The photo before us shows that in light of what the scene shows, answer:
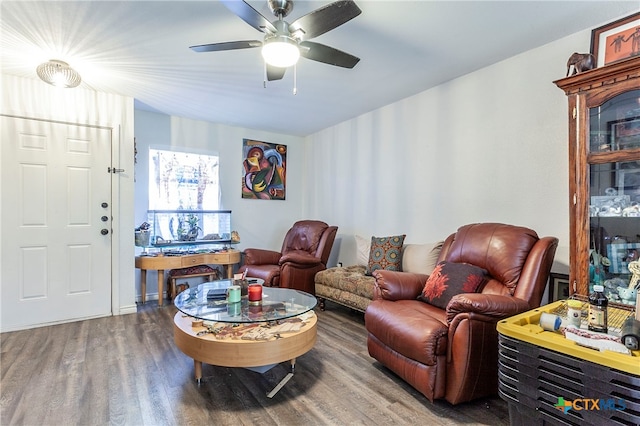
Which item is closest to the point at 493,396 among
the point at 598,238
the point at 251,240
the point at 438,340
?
the point at 438,340

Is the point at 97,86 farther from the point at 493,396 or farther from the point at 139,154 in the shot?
the point at 493,396

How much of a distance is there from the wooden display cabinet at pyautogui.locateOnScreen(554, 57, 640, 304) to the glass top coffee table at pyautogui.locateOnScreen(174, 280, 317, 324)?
1763 millimetres

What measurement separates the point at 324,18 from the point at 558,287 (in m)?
2.48

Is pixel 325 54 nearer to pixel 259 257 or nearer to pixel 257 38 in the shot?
pixel 257 38

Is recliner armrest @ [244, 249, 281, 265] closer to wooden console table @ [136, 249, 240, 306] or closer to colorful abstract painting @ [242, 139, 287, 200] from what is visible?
wooden console table @ [136, 249, 240, 306]

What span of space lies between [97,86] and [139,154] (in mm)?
989

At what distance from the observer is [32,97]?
10.3 feet

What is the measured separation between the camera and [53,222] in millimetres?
3248

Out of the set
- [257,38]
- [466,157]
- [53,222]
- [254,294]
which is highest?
[257,38]

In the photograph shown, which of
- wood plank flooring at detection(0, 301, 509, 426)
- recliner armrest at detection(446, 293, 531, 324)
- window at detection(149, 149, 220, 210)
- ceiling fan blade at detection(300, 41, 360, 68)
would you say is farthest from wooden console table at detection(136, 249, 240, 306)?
recliner armrest at detection(446, 293, 531, 324)

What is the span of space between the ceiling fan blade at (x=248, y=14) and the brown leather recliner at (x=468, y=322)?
75.2 inches

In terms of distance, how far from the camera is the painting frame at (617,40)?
201cm

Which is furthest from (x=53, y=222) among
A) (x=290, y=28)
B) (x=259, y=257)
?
(x=290, y=28)

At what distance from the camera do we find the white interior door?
10.1ft
